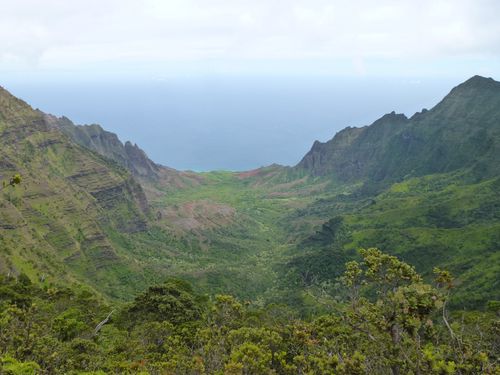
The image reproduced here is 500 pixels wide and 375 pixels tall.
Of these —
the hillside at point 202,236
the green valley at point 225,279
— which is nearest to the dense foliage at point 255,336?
the green valley at point 225,279

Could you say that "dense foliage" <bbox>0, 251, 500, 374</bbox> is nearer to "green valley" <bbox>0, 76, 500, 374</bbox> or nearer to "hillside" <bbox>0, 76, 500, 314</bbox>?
"green valley" <bbox>0, 76, 500, 374</bbox>

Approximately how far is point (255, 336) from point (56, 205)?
9600cm

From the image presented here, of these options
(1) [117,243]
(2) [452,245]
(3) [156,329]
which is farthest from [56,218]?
(2) [452,245]

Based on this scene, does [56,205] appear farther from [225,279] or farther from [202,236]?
[202,236]

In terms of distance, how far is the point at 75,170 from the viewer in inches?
5994

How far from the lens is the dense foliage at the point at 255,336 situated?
57.0 feet

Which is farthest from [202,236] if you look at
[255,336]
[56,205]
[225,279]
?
[255,336]

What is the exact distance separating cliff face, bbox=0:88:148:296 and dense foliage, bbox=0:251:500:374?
20302 millimetres

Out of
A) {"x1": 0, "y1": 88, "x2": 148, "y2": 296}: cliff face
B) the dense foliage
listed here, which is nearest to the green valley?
the dense foliage

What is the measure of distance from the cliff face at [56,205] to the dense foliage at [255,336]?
20302mm

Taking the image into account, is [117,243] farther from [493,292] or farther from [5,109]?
[493,292]

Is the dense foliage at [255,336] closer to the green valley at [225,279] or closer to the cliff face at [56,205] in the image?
the green valley at [225,279]

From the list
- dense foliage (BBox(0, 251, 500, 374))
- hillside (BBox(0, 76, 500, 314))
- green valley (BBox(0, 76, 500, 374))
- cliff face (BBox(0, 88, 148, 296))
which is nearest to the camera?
dense foliage (BBox(0, 251, 500, 374))

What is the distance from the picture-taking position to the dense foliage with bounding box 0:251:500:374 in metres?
17.4
